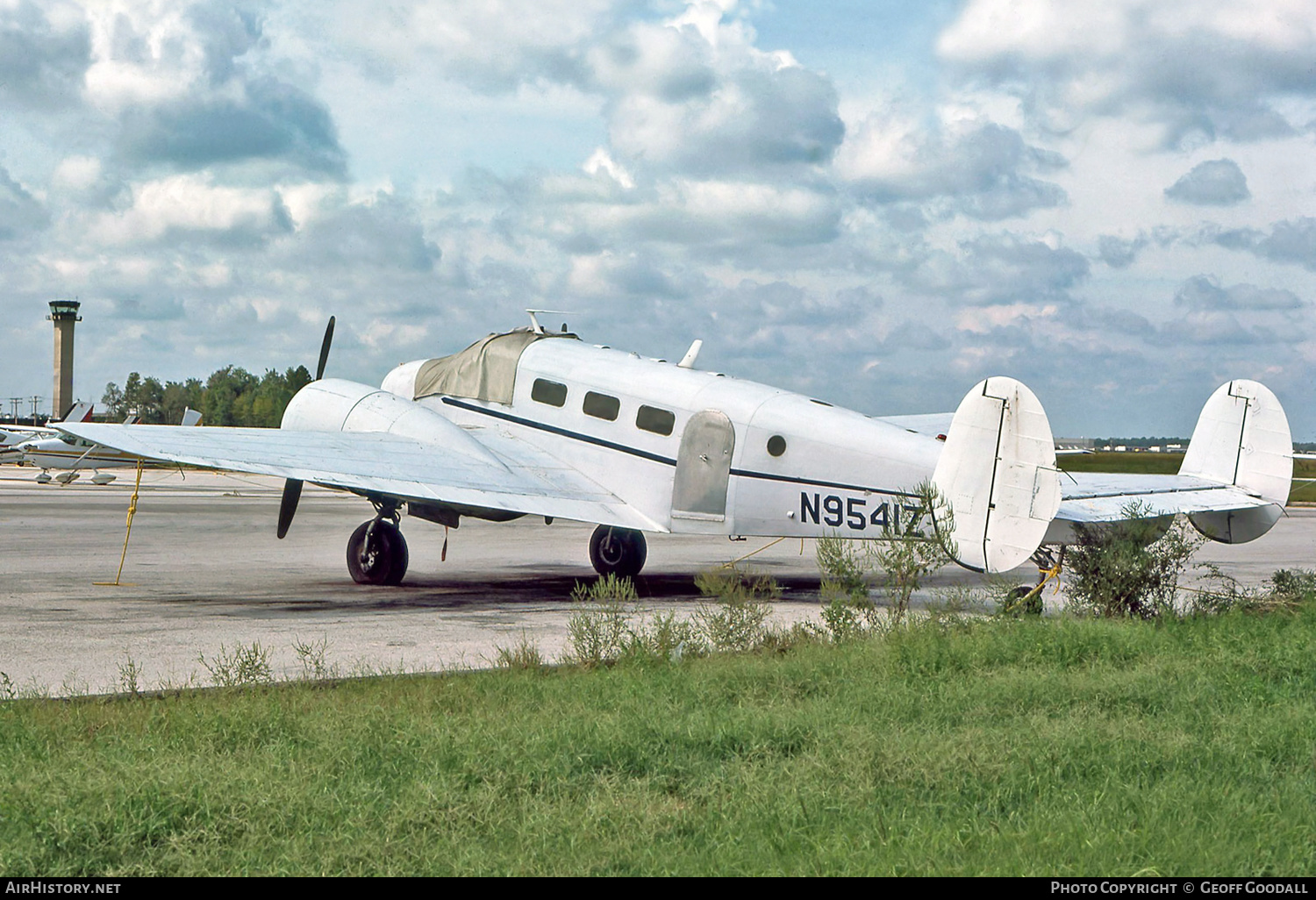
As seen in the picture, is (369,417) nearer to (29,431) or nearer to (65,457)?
(65,457)

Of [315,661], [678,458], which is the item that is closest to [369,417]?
[678,458]

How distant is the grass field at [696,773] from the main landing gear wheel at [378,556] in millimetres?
7992

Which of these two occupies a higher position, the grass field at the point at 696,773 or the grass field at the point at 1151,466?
the grass field at the point at 1151,466

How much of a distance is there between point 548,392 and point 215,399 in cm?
12068

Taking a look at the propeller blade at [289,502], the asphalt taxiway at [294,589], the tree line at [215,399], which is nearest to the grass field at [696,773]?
the asphalt taxiway at [294,589]

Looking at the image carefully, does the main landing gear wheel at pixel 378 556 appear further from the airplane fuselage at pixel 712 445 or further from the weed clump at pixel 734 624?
the weed clump at pixel 734 624

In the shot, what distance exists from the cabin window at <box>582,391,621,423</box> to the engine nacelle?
1557 mm

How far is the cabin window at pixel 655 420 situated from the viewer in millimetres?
15539

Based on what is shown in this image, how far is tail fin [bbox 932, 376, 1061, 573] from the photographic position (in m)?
11.6

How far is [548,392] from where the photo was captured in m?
17.0

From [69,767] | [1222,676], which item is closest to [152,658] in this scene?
[69,767]

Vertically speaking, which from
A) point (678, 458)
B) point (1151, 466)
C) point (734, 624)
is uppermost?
point (1151, 466)

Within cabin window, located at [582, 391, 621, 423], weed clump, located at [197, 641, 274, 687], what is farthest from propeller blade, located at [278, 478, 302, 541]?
weed clump, located at [197, 641, 274, 687]

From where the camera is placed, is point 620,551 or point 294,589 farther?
point 620,551
